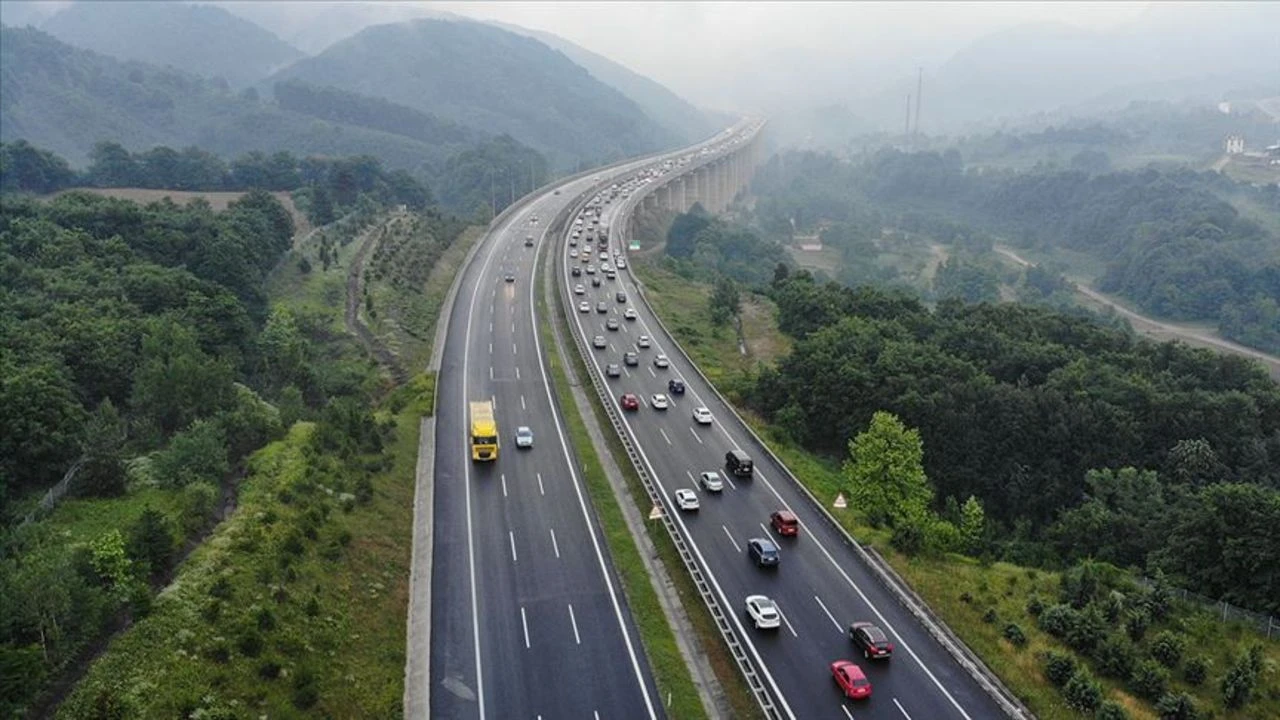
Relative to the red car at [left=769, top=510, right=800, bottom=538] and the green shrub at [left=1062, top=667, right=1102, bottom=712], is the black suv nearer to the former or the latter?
the red car at [left=769, top=510, right=800, bottom=538]

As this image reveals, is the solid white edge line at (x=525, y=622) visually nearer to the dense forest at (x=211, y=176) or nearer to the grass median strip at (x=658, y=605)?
the grass median strip at (x=658, y=605)

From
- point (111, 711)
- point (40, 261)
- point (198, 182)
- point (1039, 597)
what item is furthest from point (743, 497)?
point (198, 182)

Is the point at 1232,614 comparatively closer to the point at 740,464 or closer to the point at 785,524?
the point at 785,524

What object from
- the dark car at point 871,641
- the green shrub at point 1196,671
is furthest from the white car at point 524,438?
the green shrub at point 1196,671

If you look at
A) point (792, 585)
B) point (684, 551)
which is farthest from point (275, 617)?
point (792, 585)

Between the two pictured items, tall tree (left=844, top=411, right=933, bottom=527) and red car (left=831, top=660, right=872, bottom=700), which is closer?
red car (left=831, top=660, right=872, bottom=700)

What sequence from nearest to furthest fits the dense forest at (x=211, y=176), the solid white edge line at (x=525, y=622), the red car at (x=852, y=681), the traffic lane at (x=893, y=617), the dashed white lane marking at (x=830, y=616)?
the red car at (x=852, y=681) < the traffic lane at (x=893, y=617) < the solid white edge line at (x=525, y=622) < the dashed white lane marking at (x=830, y=616) < the dense forest at (x=211, y=176)

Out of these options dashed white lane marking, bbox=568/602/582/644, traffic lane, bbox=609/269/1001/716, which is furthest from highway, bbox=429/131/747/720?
traffic lane, bbox=609/269/1001/716
